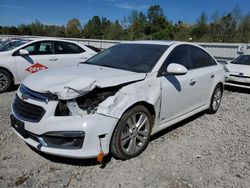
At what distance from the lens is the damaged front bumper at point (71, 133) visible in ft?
8.82

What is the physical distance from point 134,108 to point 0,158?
190cm

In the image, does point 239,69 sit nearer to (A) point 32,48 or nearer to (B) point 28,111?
(A) point 32,48

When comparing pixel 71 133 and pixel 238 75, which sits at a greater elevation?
pixel 71 133

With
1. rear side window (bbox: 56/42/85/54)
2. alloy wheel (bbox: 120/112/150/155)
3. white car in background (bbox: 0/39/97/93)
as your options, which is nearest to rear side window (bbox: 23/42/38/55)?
white car in background (bbox: 0/39/97/93)

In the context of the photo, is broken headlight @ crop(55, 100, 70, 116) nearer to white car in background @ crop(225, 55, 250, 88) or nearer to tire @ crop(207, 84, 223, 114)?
tire @ crop(207, 84, 223, 114)

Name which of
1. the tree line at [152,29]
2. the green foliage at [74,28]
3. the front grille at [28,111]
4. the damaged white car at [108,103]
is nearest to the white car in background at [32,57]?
the damaged white car at [108,103]

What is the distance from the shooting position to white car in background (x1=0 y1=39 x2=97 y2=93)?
21.0 ft

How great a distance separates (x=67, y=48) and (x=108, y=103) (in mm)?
5213

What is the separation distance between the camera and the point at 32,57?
675cm

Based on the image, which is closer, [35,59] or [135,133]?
[135,133]

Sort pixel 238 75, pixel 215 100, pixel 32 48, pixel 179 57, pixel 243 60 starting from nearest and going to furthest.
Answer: pixel 179 57
pixel 215 100
pixel 32 48
pixel 238 75
pixel 243 60

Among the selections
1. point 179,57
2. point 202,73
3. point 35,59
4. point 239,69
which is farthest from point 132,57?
point 239,69

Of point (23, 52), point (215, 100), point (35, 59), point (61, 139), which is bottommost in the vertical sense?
point (215, 100)

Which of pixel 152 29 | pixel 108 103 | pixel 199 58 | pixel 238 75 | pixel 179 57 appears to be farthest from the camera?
pixel 152 29
